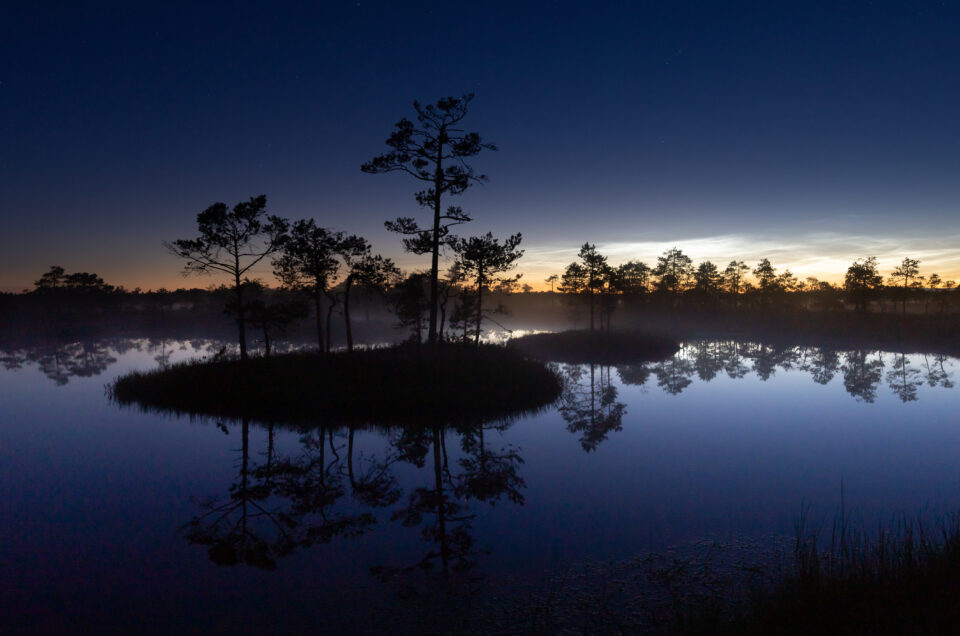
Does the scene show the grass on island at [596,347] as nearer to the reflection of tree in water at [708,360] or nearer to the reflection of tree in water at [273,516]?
the reflection of tree in water at [708,360]

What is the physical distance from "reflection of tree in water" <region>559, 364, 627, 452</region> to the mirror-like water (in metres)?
0.25

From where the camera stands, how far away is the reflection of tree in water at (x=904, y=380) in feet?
81.8

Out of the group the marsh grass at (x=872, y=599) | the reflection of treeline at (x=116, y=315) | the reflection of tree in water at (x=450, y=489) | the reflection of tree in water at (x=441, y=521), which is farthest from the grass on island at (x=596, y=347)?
the reflection of treeline at (x=116, y=315)

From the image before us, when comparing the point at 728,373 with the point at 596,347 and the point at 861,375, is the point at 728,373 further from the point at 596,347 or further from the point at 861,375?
the point at 596,347

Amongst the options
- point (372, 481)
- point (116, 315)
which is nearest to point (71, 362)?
point (372, 481)

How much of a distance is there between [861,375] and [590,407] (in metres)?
22.9

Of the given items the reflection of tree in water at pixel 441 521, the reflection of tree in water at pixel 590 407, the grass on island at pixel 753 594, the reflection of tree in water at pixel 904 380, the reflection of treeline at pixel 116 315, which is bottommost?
the reflection of tree in water at pixel 904 380

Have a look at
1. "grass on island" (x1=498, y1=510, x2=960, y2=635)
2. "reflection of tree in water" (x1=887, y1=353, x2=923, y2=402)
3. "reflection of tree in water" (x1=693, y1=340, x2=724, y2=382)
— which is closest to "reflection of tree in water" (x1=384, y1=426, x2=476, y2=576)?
"grass on island" (x1=498, y1=510, x2=960, y2=635)

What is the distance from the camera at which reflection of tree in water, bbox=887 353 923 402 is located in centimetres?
2492

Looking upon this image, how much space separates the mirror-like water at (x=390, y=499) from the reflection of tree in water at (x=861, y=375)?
8.79 ft

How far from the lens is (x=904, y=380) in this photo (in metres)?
29.8

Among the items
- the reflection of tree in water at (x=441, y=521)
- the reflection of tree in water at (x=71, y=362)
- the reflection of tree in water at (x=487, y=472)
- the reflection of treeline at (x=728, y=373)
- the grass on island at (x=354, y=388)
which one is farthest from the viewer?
the reflection of tree in water at (x=71, y=362)

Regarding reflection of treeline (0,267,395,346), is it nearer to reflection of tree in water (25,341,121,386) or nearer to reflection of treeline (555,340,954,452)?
reflection of tree in water (25,341,121,386)

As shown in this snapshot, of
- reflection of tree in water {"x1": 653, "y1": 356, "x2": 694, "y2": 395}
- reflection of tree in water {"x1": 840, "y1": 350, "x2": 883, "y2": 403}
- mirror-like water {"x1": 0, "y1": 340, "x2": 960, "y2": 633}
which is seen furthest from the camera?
reflection of tree in water {"x1": 653, "y1": 356, "x2": 694, "y2": 395}
